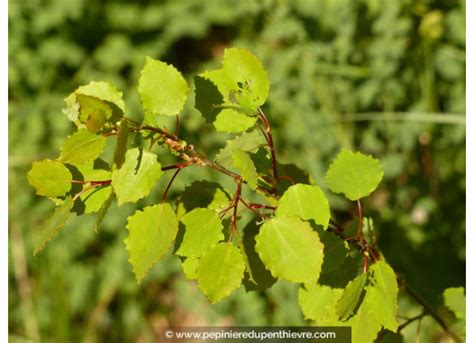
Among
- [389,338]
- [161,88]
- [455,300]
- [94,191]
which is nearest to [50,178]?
[94,191]

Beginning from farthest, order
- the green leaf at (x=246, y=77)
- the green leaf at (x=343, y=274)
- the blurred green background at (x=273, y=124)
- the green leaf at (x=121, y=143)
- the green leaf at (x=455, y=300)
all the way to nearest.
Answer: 1. the blurred green background at (x=273, y=124)
2. the green leaf at (x=455, y=300)
3. the green leaf at (x=343, y=274)
4. the green leaf at (x=246, y=77)
5. the green leaf at (x=121, y=143)

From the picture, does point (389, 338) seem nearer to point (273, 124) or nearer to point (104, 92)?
point (104, 92)

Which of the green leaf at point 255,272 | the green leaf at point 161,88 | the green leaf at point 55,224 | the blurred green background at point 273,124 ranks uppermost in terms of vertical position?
the green leaf at point 161,88

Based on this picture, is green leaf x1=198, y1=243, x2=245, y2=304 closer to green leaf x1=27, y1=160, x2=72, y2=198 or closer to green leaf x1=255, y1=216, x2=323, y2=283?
green leaf x1=255, y1=216, x2=323, y2=283

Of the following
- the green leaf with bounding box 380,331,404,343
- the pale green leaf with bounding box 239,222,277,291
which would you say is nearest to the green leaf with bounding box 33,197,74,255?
the pale green leaf with bounding box 239,222,277,291

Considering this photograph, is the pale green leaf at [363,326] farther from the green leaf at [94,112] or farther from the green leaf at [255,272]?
the green leaf at [94,112]

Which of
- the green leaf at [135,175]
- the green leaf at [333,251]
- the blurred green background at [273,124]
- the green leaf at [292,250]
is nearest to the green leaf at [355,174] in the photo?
the green leaf at [333,251]
